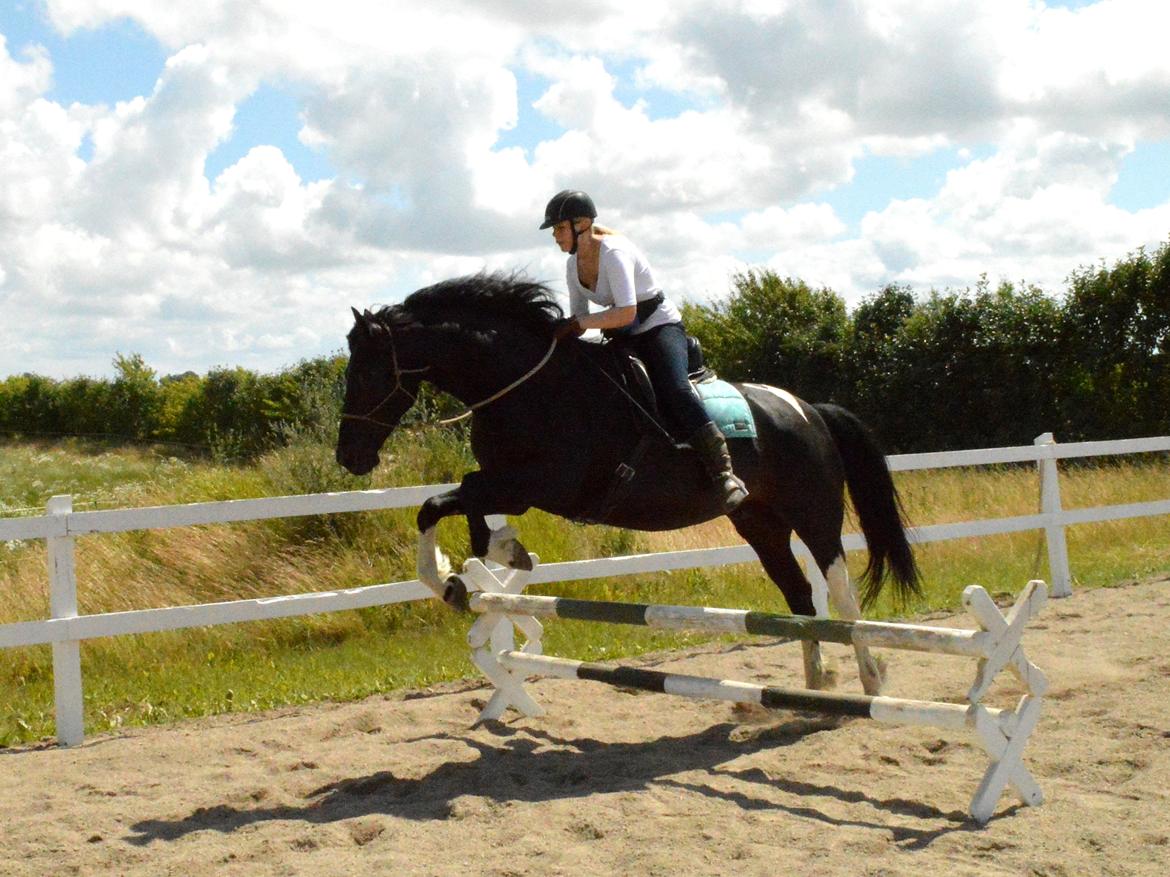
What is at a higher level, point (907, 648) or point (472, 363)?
point (472, 363)

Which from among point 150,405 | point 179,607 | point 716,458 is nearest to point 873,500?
point 716,458

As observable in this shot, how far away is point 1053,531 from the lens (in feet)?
36.0

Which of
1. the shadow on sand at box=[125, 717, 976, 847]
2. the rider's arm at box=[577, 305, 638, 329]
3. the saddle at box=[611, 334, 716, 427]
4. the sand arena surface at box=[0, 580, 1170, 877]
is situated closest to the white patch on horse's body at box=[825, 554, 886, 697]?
the sand arena surface at box=[0, 580, 1170, 877]

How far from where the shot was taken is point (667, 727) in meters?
6.30

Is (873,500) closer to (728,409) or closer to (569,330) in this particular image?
(728,409)

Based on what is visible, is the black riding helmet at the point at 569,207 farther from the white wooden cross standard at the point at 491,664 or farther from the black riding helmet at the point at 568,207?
the white wooden cross standard at the point at 491,664

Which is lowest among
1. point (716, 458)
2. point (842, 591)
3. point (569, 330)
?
point (842, 591)

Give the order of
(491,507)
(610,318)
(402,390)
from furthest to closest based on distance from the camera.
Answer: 1. (610,318)
2. (402,390)
3. (491,507)

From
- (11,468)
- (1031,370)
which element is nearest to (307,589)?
(1031,370)

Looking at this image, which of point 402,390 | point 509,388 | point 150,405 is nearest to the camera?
point 402,390

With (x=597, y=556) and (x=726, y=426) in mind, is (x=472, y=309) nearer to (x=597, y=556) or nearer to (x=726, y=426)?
(x=726, y=426)

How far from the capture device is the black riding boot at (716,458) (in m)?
5.85

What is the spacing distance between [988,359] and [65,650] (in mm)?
17178

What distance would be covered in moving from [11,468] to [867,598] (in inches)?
895
